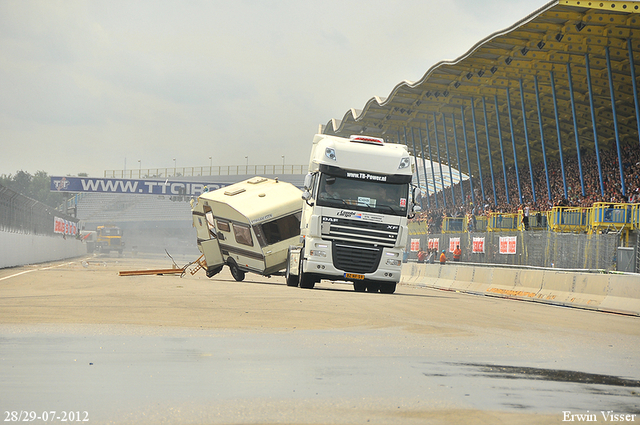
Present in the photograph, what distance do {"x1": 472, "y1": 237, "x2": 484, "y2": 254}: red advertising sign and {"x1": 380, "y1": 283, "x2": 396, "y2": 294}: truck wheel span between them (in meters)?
9.90

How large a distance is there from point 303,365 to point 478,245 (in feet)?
80.9

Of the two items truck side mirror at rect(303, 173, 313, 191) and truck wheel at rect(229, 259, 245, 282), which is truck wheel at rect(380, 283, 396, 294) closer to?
truck side mirror at rect(303, 173, 313, 191)

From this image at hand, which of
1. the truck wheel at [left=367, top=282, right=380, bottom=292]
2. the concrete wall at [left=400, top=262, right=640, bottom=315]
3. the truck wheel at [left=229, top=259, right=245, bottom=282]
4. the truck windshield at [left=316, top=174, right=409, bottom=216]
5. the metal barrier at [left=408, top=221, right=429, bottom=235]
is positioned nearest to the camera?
the concrete wall at [left=400, top=262, right=640, bottom=315]

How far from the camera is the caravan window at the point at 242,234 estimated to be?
24.8m

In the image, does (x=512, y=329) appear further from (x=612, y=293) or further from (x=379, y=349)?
(x=612, y=293)

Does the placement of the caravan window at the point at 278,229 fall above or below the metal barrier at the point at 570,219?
below

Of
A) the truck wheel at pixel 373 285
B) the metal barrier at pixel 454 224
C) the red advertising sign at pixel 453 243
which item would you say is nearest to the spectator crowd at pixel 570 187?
the metal barrier at pixel 454 224

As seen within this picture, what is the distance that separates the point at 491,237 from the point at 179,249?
9213cm

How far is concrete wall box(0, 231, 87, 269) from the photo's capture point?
117 ft

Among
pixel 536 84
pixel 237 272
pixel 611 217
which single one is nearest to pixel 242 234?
pixel 237 272

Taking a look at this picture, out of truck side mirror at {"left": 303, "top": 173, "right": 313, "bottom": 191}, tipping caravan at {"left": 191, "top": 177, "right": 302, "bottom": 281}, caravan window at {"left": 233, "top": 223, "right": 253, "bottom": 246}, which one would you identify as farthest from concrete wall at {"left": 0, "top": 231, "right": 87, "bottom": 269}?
truck side mirror at {"left": 303, "top": 173, "right": 313, "bottom": 191}

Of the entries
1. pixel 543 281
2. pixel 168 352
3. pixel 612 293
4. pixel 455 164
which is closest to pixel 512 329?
pixel 168 352

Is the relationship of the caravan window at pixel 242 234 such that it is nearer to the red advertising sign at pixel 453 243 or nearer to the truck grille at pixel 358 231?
the truck grille at pixel 358 231

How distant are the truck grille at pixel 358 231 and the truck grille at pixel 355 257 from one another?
16cm
